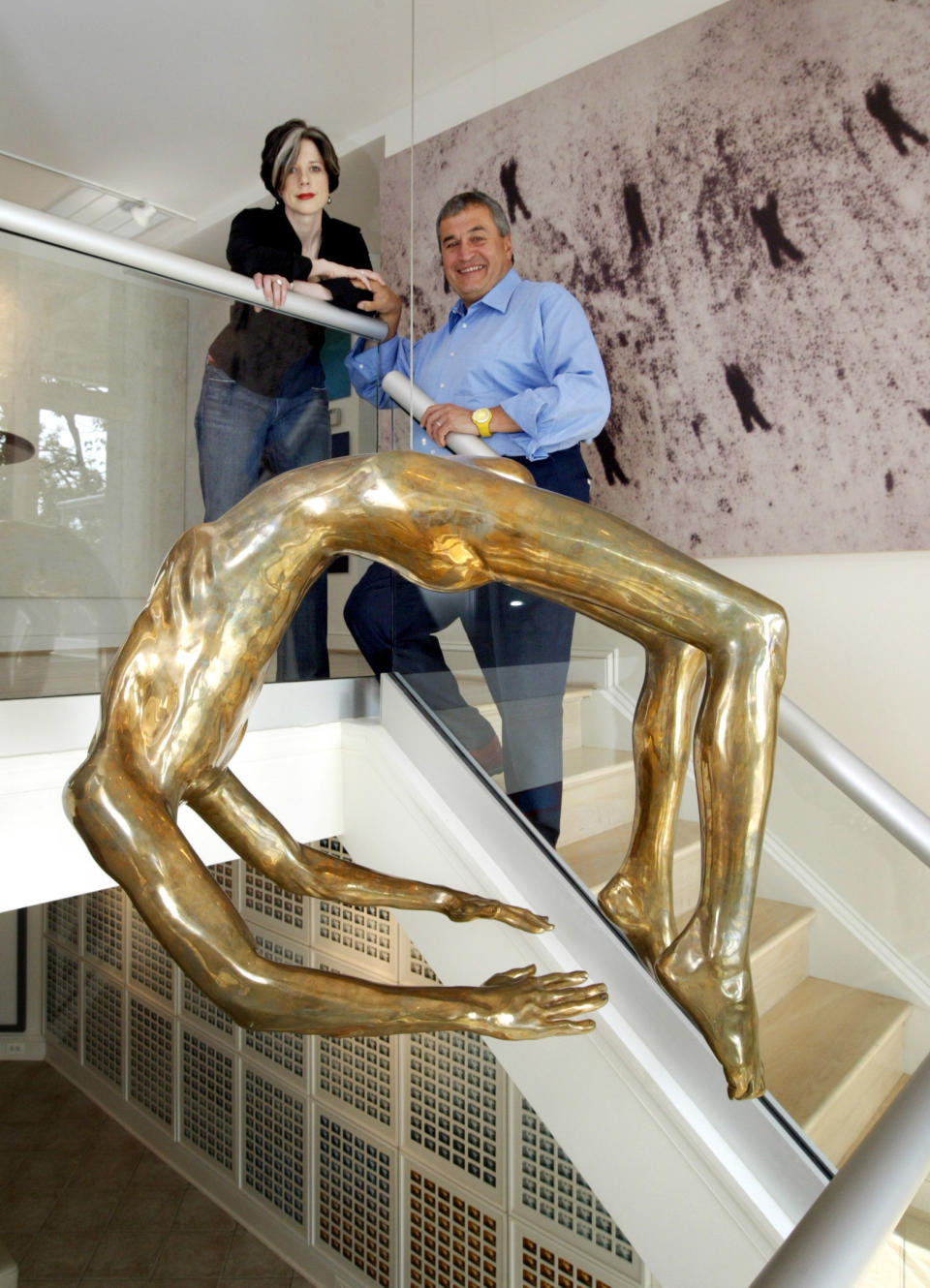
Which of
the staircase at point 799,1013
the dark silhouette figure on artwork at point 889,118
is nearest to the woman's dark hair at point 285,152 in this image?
the dark silhouette figure on artwork at point 889,118

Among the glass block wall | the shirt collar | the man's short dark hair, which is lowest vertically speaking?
the glass block wall

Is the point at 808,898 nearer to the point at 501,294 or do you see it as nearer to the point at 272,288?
the point at 272,288

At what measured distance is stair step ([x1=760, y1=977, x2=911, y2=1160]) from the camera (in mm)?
1117

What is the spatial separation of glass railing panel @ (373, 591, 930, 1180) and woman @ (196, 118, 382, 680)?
718 millimetres

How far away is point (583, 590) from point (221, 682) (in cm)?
17

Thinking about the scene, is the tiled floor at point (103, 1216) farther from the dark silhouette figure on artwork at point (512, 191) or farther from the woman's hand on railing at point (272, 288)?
the dark silhouette figure on artwork at point (512, 191)

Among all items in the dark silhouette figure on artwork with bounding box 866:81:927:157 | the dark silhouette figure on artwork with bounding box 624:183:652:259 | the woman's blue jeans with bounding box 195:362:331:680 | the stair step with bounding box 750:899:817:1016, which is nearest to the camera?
the stair step with bounding box 750:899:817:1016

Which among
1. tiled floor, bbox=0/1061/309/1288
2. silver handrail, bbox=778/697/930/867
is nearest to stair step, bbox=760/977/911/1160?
silver handrail, bbox=778/697/930/867

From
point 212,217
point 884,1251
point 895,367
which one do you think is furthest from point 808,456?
point 884,1251

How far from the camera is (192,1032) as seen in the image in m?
4.13

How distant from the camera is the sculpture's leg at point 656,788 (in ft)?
1.35

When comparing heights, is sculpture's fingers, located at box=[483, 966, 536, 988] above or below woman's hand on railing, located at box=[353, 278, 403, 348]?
below

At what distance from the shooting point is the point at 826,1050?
1.16m

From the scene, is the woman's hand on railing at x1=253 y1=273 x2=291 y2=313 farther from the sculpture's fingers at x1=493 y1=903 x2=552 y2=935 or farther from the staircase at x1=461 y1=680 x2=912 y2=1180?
the sculpture's fingers at x1=493 y1=903 x2=552 y2=935
